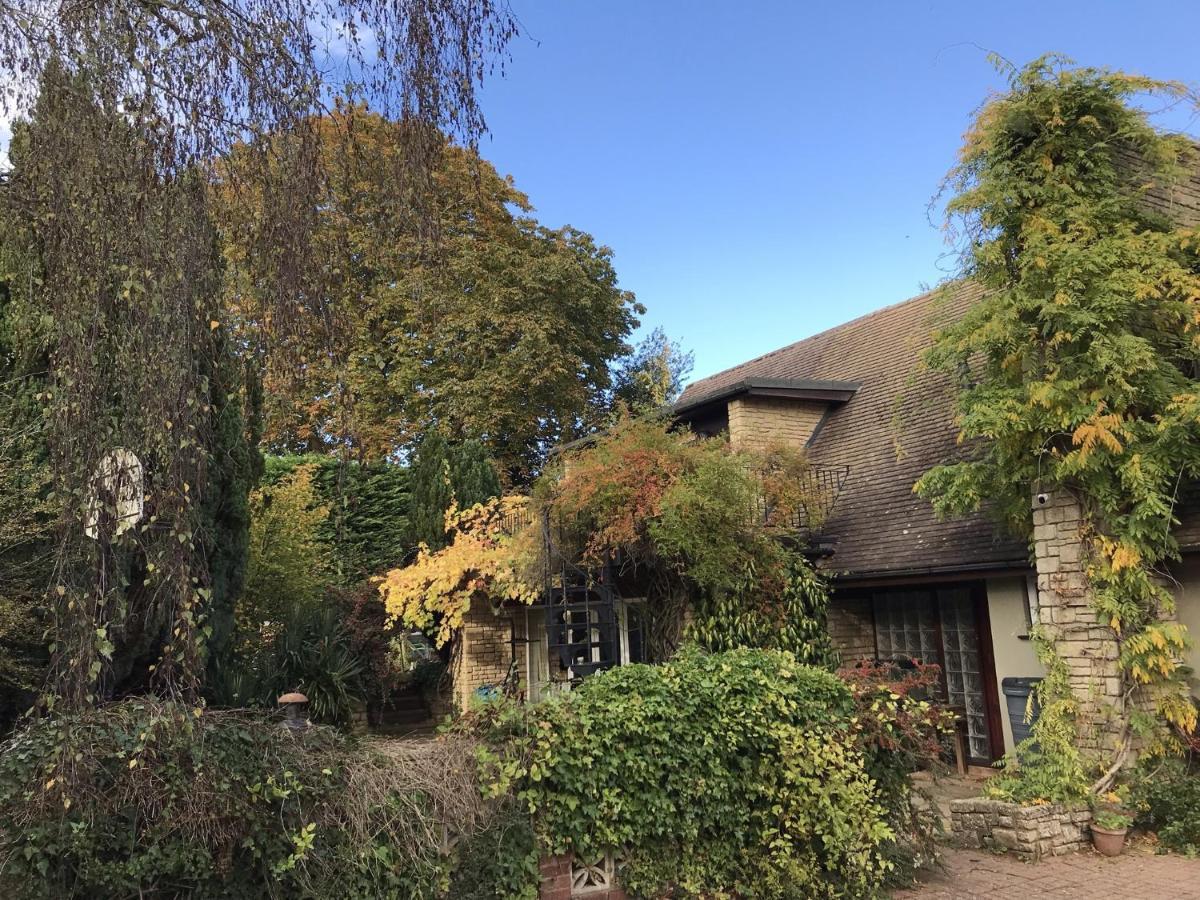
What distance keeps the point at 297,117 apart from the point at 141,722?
112 inches

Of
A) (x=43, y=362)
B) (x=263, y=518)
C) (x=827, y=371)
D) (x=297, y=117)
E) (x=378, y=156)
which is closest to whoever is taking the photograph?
(x=297, y=117)

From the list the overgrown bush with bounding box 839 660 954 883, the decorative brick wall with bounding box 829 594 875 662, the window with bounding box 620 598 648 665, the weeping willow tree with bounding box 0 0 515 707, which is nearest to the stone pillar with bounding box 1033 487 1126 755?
the overgrown bush with bounding box 839 660 954 883

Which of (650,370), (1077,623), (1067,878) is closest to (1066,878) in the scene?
(1067,878)

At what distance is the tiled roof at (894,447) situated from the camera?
396 inches

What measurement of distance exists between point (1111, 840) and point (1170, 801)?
→ 0.65 metres

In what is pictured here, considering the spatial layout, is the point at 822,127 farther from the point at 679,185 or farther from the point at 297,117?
the point at 297,117

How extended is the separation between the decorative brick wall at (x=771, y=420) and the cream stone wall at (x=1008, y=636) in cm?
334

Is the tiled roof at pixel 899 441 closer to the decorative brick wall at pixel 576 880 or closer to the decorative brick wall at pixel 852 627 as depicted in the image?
the decorative brick wall at pixel 852 627

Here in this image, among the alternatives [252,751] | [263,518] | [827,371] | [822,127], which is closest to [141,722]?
[252,751]

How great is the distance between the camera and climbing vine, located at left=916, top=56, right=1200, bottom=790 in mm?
7461

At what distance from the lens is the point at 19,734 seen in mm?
4309

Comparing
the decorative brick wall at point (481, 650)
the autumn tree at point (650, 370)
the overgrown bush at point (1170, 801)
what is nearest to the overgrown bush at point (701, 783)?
the overgrown bush at point (1170, 801)

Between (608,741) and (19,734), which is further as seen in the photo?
(608,741)

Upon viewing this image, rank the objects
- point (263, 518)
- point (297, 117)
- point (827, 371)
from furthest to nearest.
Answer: point (827, 371) < point (263, 518) < point (297, 117)
